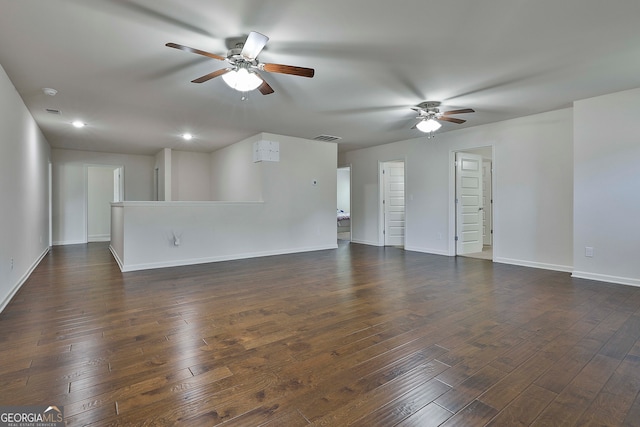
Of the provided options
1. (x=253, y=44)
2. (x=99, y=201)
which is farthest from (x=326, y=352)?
(x=99, y=201)

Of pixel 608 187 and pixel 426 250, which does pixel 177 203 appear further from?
pixel 608 187

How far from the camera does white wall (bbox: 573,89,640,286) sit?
389cm

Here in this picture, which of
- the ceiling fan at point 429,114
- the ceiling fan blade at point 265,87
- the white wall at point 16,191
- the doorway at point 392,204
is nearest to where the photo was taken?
the ceiling fan blade at point 265,87

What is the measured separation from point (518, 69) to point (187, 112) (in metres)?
4.22

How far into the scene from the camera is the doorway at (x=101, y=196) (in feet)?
27.9

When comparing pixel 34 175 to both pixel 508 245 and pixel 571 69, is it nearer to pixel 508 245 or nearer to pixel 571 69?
pixel 571 69

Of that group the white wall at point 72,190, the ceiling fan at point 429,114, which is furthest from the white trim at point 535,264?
the white wall at point 72,190

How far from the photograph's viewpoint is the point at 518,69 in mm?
3248

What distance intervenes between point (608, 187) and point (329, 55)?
12.7 ft

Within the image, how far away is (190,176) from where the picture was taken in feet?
27.7

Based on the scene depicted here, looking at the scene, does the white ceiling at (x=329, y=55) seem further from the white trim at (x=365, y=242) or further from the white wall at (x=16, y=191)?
the white trim at (x=365, y=242)

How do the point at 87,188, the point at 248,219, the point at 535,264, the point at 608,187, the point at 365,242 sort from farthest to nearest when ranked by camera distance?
the point at 87,188 → the point at 365,242 → the point at 248,219 → the point at 535,264 → the point at 608,187

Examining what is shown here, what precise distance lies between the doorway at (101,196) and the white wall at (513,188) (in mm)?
7333

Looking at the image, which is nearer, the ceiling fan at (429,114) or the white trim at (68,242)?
the ceiling fan at (429,114)
